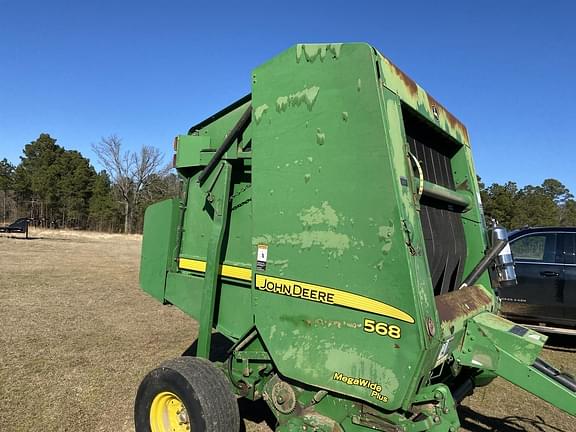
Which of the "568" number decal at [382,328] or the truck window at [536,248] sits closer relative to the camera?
the "568" number decal at [382,328]

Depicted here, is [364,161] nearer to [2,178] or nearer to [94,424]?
[94,424]

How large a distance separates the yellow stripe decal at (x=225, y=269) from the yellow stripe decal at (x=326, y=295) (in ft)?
1.27

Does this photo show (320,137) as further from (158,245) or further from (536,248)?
(536,248)

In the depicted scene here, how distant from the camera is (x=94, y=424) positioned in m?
3.85

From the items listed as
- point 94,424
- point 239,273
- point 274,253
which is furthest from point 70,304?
point 274,253

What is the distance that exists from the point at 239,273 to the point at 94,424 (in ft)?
6.23

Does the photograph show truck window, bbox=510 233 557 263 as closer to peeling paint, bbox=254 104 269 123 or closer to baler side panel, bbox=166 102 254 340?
baler side panel, bbox=166 102 254 340

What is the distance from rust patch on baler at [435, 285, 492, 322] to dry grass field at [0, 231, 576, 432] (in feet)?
4.35

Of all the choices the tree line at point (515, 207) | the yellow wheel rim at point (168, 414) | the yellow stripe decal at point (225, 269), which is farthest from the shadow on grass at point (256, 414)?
the tree line at point (515, 207)

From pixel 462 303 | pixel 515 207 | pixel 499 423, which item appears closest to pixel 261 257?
pixel 462 303

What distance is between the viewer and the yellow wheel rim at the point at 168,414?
3.15 meters

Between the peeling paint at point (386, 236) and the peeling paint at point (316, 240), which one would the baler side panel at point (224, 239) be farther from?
the peeling paint at point (386, 236)

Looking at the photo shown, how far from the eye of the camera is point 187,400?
2.96m

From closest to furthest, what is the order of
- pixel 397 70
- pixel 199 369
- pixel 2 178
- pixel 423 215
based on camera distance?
pixel 397 70 < pixel 199 369 < pixel 423 215 < pixel 2 178
